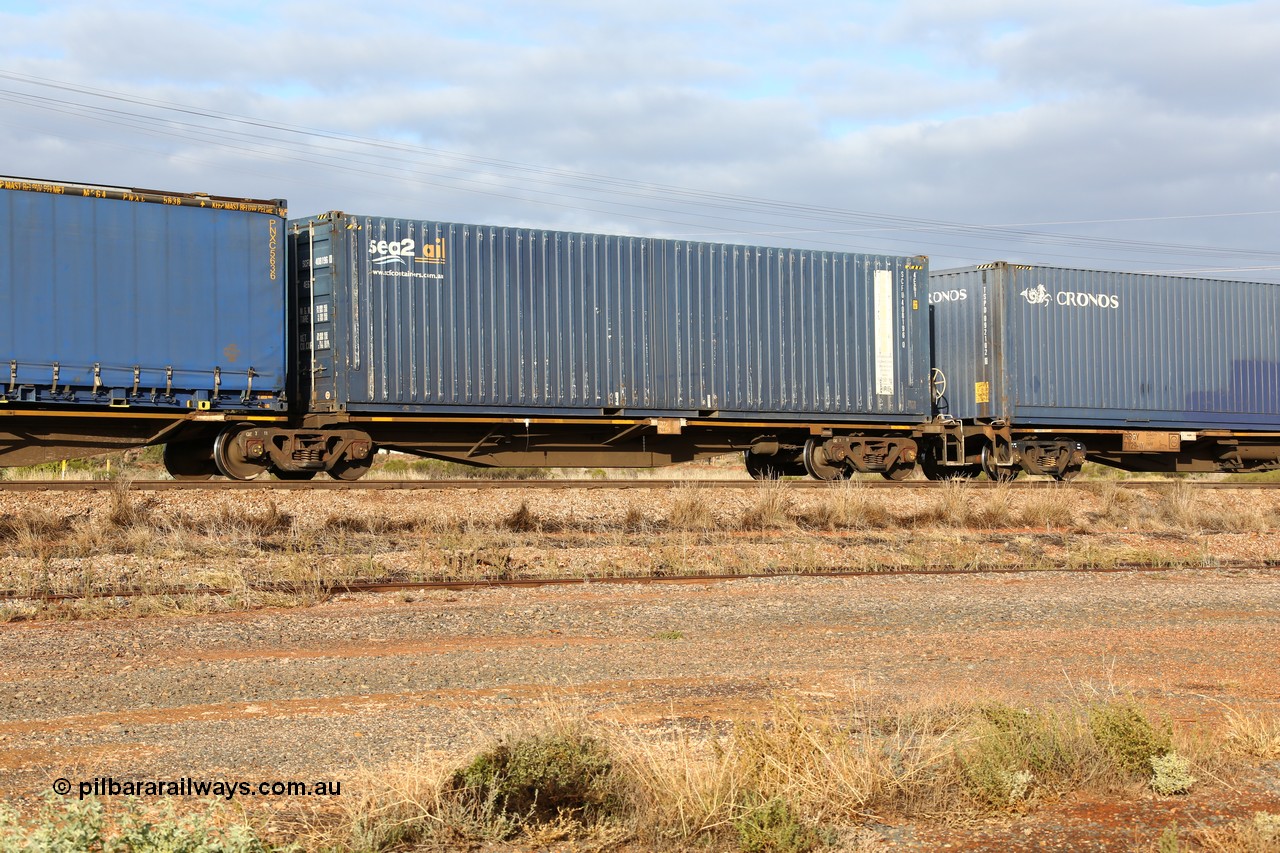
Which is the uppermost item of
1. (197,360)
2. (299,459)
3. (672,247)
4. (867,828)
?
(672,247)

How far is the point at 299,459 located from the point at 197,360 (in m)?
1.85

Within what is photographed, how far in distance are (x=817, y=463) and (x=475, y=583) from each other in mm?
9278

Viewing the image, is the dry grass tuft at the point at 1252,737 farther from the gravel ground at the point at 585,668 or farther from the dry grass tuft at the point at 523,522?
the dry grass tuft at the point at 523,522

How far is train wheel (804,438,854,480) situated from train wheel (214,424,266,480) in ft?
28.2

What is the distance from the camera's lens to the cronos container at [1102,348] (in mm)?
20672

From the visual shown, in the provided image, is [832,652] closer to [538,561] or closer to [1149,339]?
[538,561]

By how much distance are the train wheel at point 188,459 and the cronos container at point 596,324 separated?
71.9 inches

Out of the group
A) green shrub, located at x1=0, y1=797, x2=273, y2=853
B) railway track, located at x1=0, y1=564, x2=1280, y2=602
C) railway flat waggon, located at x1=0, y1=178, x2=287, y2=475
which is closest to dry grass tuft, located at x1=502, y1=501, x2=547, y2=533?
railway track, located at x1=0, y1=564, x2=1280, y2=602

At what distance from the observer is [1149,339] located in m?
21.7

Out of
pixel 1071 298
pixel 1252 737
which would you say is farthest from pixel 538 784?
pixel 1071 298

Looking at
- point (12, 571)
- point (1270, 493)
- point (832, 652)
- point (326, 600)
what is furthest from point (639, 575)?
point (1270, 493)

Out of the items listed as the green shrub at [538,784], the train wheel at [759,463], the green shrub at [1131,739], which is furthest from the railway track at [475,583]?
the train wheel at [759,463]

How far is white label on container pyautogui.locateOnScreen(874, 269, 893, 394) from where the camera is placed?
19.3m

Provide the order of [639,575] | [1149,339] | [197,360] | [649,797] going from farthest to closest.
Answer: [1149,339] < [197,360] < [639,575] < [649,797]
